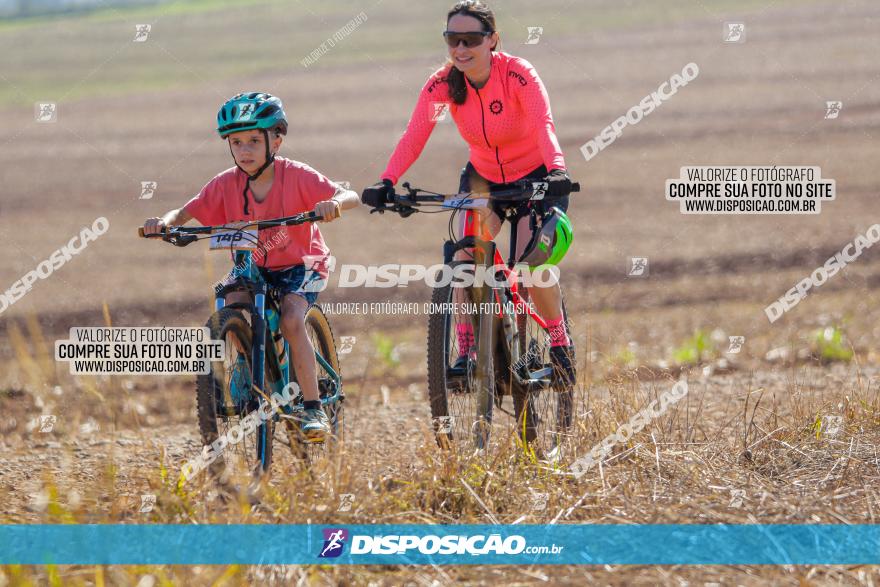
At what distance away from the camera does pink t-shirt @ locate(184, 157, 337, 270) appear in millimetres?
6020

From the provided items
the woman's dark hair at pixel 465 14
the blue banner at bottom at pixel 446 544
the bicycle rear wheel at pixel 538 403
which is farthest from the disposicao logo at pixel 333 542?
the woman's dark hair at pixel 465 14

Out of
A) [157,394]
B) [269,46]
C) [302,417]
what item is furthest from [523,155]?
[269,46]

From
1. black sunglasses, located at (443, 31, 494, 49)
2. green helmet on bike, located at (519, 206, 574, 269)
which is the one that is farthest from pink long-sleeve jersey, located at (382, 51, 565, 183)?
green helmet on bike, located at (519, 206, 574, 269)

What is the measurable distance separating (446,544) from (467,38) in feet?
8.68

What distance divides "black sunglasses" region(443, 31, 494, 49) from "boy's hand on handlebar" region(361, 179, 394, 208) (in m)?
0.80

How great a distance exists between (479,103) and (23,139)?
29089mm

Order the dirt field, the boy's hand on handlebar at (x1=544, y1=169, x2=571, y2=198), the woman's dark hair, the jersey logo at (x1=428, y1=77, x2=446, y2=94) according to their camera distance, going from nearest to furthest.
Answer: the dirt field → the boy's hand on handlebar at (x1=544, y1=169, x2=571, y2=198) → the woman's dark hair → the jersey logo at (x1=428, y1=77, x2=446, y2=94)

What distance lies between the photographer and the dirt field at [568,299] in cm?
515

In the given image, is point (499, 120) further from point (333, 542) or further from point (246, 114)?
point (333, 542)

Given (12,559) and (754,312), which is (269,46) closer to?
(754,312)

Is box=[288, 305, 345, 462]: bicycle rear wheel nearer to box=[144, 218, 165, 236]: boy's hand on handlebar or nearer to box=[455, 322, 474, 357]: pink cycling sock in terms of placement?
box=[455, 322, 474, 357]: pink cycling sock

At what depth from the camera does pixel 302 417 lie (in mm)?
5883

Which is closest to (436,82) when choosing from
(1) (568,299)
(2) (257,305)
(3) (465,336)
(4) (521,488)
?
(3) (465,336)

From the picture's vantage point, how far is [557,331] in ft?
21.3
